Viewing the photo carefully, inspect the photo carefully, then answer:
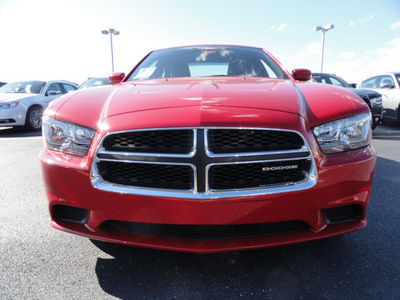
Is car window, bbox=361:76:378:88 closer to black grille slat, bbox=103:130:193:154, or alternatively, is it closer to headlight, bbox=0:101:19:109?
black grille slat, bbox=103:130:193:154

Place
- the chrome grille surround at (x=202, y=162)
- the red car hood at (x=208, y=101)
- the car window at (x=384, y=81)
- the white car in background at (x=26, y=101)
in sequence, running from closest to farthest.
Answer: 1. the chrome grille surround at (x=202, y=162)
2. the red car hood at (x=208, y=101)
3. the white car in background at (x=26, y=101)
4. the car window at (x=384, y=81)

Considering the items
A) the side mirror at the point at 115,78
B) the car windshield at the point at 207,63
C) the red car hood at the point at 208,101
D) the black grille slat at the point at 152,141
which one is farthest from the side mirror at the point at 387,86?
the black grille slat at the point at 152,141

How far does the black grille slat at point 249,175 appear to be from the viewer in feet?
4.64

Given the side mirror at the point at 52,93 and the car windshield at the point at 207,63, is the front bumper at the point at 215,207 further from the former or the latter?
the side mirror at the point at 52,93

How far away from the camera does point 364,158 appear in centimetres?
154

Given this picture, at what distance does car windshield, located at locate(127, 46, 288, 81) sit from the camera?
2.67 m

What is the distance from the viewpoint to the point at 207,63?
2.84m

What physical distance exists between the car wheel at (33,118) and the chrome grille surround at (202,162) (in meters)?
7.98

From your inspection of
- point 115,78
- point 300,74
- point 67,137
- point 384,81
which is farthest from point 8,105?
point 384,81

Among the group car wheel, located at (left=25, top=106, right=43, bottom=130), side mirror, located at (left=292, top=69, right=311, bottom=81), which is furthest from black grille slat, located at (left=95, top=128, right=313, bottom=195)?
car wheel, located at (left=25, top=106, right=43, bottom=130)

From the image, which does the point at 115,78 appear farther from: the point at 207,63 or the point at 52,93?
the point at 52,93

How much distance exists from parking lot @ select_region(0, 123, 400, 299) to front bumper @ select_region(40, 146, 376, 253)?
0.26m

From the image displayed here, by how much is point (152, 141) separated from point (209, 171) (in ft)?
1.07

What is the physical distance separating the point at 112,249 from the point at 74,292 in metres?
0.40
